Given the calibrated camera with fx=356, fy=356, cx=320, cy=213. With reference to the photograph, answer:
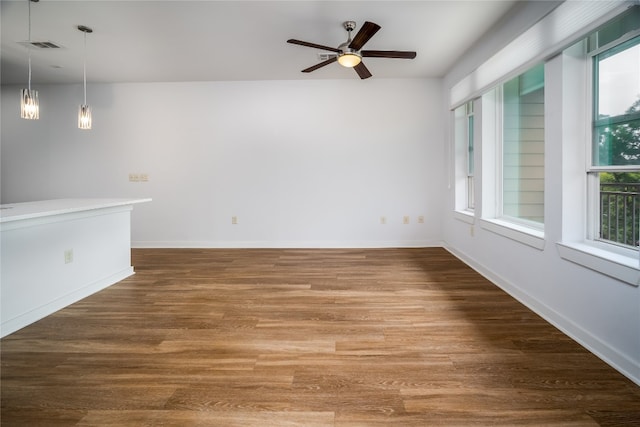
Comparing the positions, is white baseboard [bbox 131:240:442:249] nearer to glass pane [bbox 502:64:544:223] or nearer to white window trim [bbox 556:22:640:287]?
glass pane [bbox 502:64:544:223]

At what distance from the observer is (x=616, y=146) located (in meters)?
2.26

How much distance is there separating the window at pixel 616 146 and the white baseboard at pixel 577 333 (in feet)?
2.02

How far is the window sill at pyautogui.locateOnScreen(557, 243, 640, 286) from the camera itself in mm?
1912

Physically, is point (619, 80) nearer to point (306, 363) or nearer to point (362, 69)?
point (362, 69)

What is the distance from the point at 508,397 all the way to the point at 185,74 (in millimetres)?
5427

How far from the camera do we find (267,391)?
5.96 ft

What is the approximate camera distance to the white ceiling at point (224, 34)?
3205 mm

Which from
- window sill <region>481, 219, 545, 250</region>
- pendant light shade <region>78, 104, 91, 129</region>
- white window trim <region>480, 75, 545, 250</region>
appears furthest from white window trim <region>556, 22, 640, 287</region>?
pendant light shade <region>78, 104, 91, 129</region>

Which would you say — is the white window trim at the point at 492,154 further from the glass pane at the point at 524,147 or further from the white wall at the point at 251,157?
the white wall at the point at 251,157

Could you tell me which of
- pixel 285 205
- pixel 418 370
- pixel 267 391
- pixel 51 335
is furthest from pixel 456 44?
pixel 51 335

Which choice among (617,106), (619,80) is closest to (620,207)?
(617,106)

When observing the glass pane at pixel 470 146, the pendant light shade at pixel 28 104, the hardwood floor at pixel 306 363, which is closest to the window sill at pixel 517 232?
the hardwood floor at pixel 306 363

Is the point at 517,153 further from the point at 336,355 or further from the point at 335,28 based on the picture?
the point at 336,355

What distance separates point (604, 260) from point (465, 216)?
2.50 m
